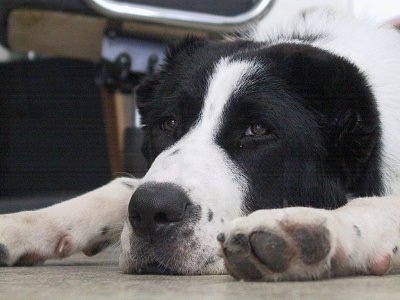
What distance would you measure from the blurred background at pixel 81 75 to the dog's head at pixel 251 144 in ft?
2.52

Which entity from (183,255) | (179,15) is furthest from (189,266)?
(179,15)

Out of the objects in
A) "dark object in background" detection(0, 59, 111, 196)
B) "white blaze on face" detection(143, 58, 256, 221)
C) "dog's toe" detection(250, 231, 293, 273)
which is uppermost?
"white blaze on face" detection(143, 58, 256, 221)

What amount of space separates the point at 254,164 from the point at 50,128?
2286 mm

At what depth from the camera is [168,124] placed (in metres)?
2.00

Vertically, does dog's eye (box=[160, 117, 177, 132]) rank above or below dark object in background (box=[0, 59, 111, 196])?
above

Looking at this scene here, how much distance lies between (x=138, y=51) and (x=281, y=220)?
1.90m

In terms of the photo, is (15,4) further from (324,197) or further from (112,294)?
(112,294)

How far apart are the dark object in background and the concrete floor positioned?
2.19m

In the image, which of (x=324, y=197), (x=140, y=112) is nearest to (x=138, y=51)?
(x=140, y=112)

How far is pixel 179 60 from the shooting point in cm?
222

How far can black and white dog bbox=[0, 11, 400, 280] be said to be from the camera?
1595 millimetres

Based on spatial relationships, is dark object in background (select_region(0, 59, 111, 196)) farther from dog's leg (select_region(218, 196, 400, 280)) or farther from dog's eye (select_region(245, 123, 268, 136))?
dog's leg (select_region(218, 196, 400, 280))

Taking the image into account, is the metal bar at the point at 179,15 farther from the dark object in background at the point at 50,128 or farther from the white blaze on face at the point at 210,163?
the dark object in background at the point at 50,128

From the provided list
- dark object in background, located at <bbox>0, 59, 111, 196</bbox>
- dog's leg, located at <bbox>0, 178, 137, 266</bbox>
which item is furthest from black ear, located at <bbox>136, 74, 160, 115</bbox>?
dark object in background, located at <bbox>0, 59, 111, 196</bbox>
